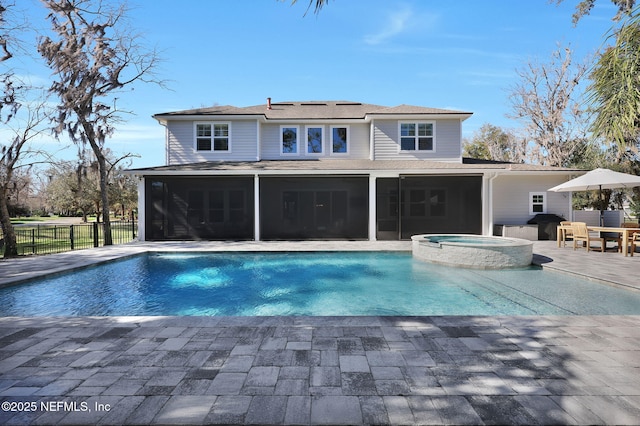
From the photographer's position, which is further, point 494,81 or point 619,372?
point 494,81

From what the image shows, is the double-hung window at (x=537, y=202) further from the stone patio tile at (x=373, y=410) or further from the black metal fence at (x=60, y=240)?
the black metal fence at (x=60, y=240)

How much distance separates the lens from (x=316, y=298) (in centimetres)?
602

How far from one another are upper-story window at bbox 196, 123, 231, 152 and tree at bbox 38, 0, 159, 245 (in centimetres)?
373

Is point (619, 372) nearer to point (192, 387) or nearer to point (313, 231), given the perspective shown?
point (192, 387)

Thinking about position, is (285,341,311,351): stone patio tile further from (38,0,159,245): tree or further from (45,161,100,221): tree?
(45,161,100,221): tree

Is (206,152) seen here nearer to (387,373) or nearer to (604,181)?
(387,373)

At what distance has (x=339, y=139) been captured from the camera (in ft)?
48.6

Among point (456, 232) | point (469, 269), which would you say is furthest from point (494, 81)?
point (469, 269)

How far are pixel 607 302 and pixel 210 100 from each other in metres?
27.3

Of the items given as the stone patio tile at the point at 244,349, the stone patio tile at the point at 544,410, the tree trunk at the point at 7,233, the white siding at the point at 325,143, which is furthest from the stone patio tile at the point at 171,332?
the white siding at the point at 325,143

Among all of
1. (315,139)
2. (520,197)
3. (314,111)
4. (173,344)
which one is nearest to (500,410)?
(173,344)

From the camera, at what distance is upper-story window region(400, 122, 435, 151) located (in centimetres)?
1422

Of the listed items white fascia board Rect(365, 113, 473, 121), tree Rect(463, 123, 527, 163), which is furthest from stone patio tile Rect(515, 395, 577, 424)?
tree Rect(463, 123, 527, 163)

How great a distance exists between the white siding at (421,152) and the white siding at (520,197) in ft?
8.42
